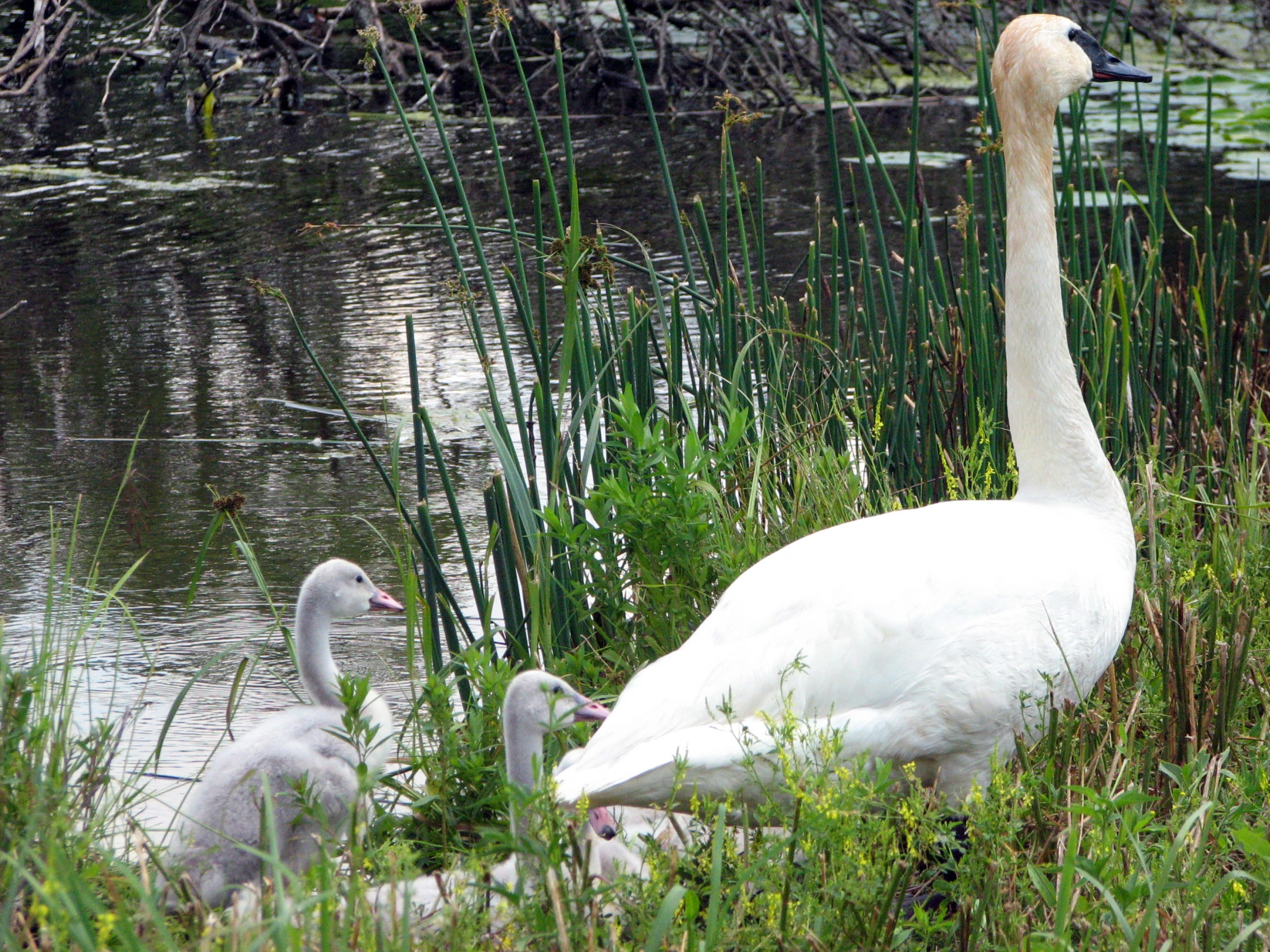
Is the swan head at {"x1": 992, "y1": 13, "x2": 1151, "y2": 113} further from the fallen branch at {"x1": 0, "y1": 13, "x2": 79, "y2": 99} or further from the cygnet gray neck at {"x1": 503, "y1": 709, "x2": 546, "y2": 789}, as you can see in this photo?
the fallen branch at {"x1": 0, "y1": 13, "x2": 79, "y2": 99}

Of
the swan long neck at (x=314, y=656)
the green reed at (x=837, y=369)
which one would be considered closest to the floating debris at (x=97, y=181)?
the green reed at (x=837, y=369)

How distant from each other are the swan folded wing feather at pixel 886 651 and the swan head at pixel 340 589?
32.3 inches

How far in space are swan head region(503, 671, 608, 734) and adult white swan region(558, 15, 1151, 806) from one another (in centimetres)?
15

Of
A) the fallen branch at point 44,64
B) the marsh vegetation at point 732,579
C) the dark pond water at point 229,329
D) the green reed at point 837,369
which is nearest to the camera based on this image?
the marsh vegetation at point 732,579

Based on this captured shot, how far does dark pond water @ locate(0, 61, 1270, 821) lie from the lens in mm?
4031

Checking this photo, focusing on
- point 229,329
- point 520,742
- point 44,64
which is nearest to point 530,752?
point 520,742

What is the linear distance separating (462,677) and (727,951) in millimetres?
1105

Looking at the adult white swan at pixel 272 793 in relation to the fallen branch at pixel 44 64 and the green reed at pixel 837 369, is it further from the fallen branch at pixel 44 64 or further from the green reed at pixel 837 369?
the fallen branch at pixel 44 64

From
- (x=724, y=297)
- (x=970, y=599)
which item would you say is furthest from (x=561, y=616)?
(x=970, y=599)

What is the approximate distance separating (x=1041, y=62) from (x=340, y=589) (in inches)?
68.8

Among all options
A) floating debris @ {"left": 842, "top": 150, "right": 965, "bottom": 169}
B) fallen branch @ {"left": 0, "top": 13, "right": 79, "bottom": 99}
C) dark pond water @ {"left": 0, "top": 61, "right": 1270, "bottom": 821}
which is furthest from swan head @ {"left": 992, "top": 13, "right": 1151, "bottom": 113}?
fallen branch @ {"left": 0, "top": 13, "right": 79, "bottom": 99}

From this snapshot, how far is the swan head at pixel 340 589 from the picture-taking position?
9.93 ft

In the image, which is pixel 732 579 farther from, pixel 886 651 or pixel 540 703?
pixel 886 651

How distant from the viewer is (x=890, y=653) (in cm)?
236
